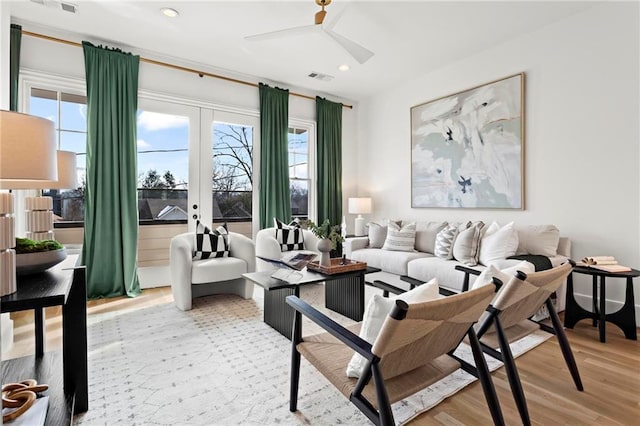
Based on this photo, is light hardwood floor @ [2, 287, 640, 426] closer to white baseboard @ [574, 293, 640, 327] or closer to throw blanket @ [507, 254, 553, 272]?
white baseboard @ [574, 293, 640, 327]

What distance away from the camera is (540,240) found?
3.33 metres

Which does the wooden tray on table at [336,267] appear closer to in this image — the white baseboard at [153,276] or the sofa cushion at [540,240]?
the sofa cushion at [540,240]

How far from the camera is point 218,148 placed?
4.79 meters

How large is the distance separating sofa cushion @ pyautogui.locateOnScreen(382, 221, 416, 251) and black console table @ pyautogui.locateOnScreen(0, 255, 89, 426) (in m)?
3.24

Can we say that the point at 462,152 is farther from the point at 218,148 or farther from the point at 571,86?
the point at 218,148

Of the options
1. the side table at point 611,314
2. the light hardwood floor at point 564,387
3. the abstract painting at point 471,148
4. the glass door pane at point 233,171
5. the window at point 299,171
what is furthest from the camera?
the window at point 299,171

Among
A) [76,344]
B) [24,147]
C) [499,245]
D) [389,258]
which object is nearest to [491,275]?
[499,245]

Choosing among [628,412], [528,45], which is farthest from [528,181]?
[628,412]

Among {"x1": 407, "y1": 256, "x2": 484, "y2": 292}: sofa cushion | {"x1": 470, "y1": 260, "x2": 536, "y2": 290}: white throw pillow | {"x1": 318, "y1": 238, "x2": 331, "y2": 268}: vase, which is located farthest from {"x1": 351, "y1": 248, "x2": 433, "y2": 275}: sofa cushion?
{"x1": 470, "y1": 260, "x2": 536, "y2": 290}: white throw pillow

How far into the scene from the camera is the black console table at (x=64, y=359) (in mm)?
Result: 1557

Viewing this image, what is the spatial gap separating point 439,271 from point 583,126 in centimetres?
189

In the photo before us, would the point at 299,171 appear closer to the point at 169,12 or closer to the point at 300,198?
the point at 300,198

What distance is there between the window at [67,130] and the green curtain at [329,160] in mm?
3032

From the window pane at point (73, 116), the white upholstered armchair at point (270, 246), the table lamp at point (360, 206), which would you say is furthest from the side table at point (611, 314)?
the window pane at point (73, 116)
